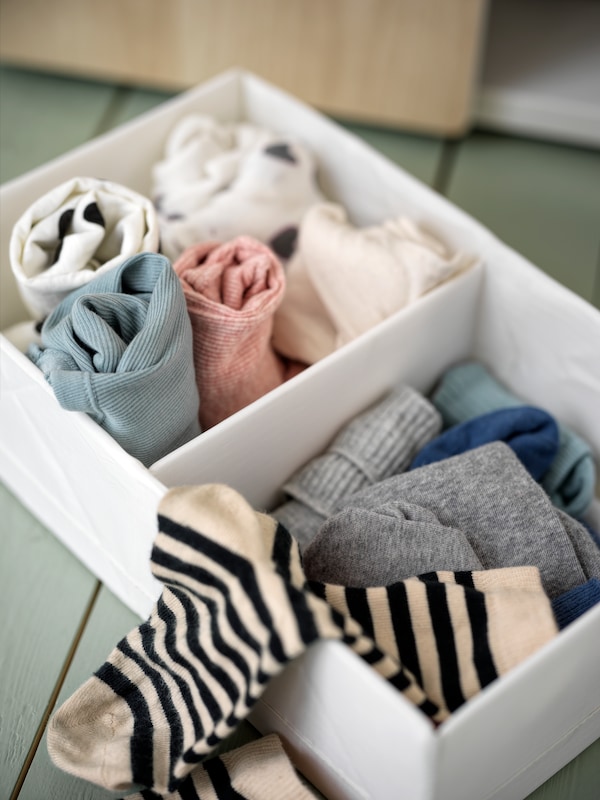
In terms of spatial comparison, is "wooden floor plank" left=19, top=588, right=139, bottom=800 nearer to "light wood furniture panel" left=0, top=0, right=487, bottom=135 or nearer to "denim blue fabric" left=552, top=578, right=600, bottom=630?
"denim blue fabric" left=552, top=578, right=600, bottom=630

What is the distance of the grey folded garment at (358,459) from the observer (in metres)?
0.83

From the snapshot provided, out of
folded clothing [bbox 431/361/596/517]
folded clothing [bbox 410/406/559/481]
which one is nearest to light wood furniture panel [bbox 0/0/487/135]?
folded clothing [bbox 431/361/596/517]

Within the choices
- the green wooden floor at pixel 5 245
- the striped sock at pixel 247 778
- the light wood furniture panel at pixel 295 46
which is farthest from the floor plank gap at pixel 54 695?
the light wood furniture panel at pixel 295 46

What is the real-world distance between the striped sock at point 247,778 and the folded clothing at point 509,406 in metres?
0.36

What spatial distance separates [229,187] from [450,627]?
56cm

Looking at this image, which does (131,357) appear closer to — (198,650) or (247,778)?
(198,650)

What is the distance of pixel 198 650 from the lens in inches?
25.6

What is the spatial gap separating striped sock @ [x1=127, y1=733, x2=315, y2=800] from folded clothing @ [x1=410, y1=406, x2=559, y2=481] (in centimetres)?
29

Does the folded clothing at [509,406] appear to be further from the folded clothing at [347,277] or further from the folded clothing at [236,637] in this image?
the folded clothing at [236,637]

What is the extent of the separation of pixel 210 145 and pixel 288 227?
136 millimetres

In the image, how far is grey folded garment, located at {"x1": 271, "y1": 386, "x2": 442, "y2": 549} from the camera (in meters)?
0.83

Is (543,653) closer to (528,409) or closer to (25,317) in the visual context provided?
(528,409)

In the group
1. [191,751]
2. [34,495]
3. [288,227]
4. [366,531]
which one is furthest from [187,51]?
[191,751]

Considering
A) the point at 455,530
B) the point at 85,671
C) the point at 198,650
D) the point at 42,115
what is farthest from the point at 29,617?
the point at 42,115
